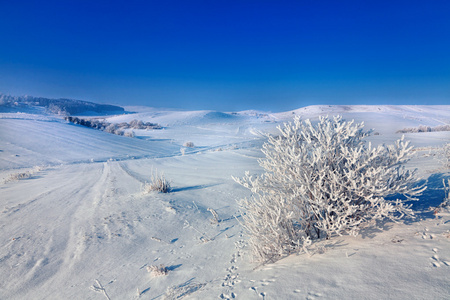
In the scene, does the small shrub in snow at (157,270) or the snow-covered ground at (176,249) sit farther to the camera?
the small shrub in snow at (157,270)

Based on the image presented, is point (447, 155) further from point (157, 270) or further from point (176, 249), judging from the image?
point (157, 270)

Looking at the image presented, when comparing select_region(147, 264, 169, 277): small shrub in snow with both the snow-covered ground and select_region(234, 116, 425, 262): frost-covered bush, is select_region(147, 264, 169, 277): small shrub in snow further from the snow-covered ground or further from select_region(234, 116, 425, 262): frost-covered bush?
select_region(234, 116, 425, 262): frost-covered bush

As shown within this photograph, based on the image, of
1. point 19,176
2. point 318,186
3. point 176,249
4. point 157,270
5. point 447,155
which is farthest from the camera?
point 19,176

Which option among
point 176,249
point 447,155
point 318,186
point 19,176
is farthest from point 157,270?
point 447,155

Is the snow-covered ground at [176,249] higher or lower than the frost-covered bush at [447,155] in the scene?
lower

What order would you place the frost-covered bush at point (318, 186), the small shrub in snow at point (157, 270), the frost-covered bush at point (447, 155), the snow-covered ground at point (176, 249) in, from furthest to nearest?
the frost-covered bush at point (447, 155) → the small shrub in snow at point (157, 270) → the frost-covered bush at point (318, 186) → the snow-covered ground at point (176, 249)

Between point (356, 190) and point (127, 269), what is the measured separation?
272 centimetres

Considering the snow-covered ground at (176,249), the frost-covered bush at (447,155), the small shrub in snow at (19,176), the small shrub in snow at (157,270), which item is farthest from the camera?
the small shrub in snow at (19,176)

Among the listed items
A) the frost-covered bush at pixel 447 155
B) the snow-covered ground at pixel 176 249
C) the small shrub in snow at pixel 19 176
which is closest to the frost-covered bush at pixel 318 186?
the snow-covered ground at pixel 176 249

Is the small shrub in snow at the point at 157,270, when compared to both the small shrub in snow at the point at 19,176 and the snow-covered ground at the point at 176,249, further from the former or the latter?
the small shrub in snow at the point at 19,176

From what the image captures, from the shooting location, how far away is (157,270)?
279 centimetres

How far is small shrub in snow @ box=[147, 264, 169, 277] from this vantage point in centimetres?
276

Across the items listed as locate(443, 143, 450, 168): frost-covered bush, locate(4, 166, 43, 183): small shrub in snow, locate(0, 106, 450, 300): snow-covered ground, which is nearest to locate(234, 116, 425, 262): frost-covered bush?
locate(0, 106, 450, 300): snow-covered ground

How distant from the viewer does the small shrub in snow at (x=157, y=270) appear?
2759 mm
